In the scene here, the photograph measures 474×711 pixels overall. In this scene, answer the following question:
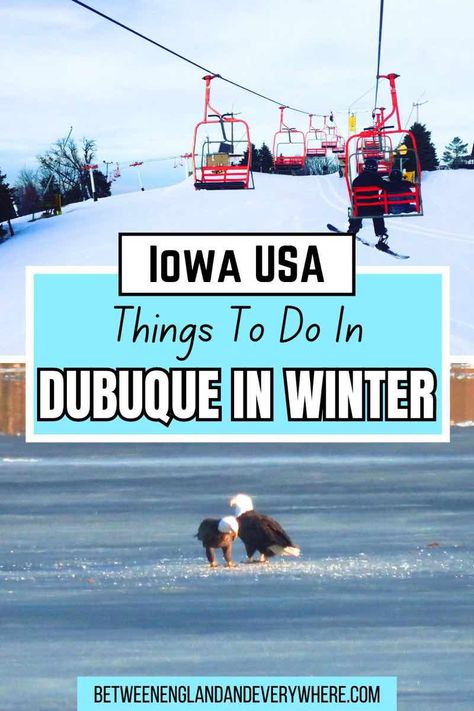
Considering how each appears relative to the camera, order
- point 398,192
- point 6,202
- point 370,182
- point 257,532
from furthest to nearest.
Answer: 1. point 6,202
2. point 398,192
3. point 370,182
4. point 257,532

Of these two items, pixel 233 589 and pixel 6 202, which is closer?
pixel 233 589

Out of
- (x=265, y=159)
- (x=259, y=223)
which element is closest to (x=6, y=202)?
(x=259, y=223)

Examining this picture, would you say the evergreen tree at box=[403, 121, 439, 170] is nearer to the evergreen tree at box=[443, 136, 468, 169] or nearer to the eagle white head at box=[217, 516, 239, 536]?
the evergreen tree at box=[443, 136, 468, 169]

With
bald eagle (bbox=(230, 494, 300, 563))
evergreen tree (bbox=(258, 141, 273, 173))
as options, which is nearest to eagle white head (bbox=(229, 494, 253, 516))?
bald eagle (bbox=(230, 494, 300, 563))

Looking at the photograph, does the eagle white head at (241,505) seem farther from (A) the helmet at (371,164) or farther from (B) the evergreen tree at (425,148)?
(B) the evergreen tree at (425,148)

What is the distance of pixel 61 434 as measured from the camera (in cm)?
1766

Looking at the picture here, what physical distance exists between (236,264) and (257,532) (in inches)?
94.9

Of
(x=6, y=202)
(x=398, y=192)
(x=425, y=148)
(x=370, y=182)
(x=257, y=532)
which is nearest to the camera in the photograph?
(x=257, y=532)

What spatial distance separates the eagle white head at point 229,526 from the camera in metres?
8.51

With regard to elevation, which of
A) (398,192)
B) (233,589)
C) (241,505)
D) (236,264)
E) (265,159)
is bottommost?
(233,589)

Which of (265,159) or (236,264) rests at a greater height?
(265,159)

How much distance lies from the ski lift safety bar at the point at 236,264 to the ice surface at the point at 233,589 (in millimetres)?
1887

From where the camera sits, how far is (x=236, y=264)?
33.6 feet

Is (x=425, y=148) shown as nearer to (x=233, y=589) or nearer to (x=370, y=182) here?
(x=370, y=182)
